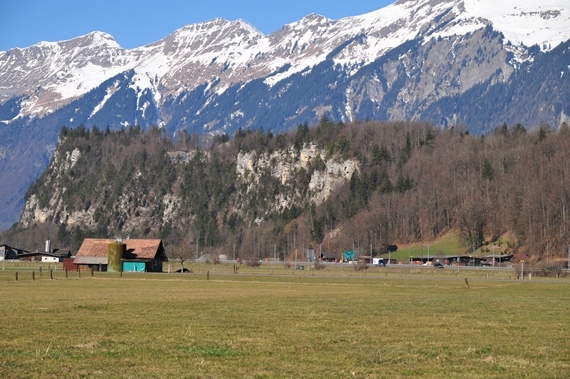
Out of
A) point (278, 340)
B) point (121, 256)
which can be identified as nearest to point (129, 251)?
point (121, 256)

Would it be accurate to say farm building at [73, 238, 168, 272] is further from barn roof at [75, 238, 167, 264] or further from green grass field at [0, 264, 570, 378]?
green grass field at [0, 264, 570, 378]

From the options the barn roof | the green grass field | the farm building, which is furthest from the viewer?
the barn roof

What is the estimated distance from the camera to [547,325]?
41.8m

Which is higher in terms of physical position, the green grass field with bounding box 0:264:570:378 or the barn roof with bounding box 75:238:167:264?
the barn roof with bounding box 75:238:167:264

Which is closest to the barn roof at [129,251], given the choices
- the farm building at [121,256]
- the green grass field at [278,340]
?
the farm building at [121,256]

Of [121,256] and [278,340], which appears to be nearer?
[278,340]

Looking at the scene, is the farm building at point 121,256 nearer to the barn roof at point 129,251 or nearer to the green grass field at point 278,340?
the barn roof at point 129,251

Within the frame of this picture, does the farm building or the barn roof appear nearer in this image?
the farm building

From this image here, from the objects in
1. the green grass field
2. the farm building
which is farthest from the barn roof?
the green grass field

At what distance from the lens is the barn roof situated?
502 feet

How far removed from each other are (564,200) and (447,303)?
141 metres

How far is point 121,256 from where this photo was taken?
494 feet

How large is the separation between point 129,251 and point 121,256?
4.91 metres

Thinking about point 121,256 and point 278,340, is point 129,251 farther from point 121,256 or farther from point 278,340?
point 278,340
